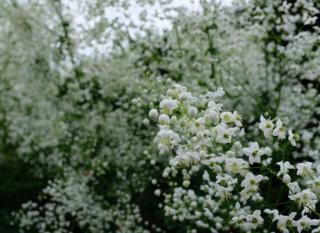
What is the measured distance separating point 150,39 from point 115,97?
1.41 metres

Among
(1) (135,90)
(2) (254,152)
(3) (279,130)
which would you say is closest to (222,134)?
(2) (254,152)

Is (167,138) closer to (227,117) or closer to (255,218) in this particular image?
(227,117)

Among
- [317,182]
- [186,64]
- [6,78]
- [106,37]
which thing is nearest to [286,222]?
[317,182]

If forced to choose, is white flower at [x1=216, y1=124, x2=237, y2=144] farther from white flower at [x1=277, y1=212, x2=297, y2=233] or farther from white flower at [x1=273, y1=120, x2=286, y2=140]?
white flower at [x1=277, y1=212, x2=297, y2=233]

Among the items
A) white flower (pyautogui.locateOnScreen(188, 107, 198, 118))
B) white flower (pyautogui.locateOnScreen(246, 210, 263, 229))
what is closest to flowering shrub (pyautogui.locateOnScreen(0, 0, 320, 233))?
white flower (pyautogui.locateOnScreen(246, 210, 263, 229))

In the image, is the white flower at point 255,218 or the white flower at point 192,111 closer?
the white flower at point 192,111

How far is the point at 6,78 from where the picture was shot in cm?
1198

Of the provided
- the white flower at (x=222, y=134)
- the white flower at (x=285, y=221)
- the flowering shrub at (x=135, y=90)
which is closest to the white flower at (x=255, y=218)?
the white flower at (x=285, y=221)

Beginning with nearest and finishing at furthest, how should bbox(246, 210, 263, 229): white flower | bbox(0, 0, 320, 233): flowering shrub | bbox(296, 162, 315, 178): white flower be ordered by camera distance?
1. bbox(296, 162, 315, 178): white flower
2. bbox(246, 210, 263, 229): white flower
3. bbox(0, 0, 320, 233): flowering shrub

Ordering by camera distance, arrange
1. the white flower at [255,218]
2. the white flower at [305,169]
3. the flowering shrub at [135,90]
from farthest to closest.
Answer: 1. the flowering shrub at [135,90]
2. the white flower at [255,218]
3. the white flower at [305,169]

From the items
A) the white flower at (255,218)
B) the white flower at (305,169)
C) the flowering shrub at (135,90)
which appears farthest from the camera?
the flowering shrub at (135,90)

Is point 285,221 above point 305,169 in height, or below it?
below

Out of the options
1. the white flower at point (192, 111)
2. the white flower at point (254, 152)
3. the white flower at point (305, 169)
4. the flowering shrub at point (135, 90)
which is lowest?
the white flower at point (305, 169)

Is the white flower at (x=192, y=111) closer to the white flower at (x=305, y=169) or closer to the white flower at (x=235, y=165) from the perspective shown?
the white flower at (x=235, y=165)
